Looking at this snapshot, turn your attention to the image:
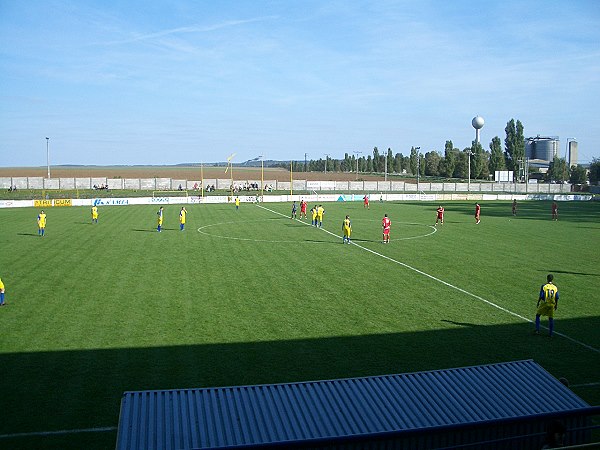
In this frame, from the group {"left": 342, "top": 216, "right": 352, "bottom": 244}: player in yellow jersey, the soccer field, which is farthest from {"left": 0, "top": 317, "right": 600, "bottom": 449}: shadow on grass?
{"left": 342, "top": 216, "right": 352, "bottom": 244}: player in yellow jersey

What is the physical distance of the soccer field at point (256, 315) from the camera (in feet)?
35.9

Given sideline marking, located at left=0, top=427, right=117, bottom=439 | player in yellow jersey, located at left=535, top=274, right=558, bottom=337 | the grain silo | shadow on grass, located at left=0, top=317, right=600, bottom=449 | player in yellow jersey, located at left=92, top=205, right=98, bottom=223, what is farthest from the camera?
the grain silo

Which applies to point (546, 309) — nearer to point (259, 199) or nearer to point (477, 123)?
point (259, 199)

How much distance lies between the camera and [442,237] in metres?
33.4

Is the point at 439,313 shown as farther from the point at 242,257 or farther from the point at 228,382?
the point at 242,257

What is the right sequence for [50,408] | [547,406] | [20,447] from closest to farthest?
[547,406] → [20,447] → [50,408]

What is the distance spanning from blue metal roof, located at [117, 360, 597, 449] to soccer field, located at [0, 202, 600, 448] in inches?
140

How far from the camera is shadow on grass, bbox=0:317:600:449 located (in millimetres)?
9508

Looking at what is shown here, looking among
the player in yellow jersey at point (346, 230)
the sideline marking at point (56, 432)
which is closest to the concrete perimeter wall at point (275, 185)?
the player in yellow jersey at point (346, 230)

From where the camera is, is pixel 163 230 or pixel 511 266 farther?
pixel 163 230

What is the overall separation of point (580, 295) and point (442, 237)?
1520cm

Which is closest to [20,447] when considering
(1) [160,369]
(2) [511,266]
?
(1) [160,369]

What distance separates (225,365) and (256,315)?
4090mm

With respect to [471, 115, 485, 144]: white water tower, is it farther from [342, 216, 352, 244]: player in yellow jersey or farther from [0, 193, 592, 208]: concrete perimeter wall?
[342, 216, 352, 244]: player in yellow jersey
